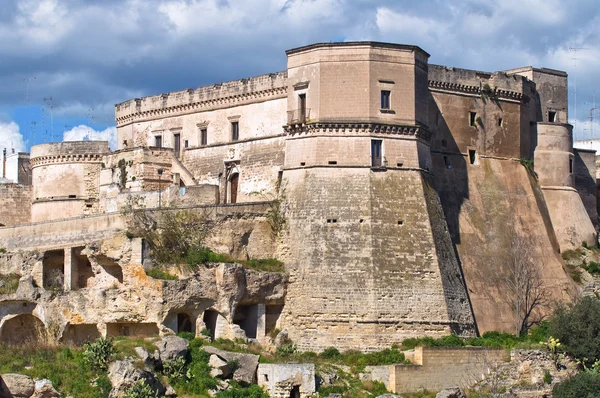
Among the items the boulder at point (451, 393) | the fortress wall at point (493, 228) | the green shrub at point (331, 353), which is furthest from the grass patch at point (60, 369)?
the fortress wall at point (493, 228)

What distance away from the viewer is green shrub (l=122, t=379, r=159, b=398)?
40.2 meters

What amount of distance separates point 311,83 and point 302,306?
8334mm

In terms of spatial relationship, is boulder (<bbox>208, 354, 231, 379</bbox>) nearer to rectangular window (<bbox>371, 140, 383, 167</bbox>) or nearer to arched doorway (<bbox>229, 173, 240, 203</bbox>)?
rectangular window (<bbox>371, 140, 383, 167</bbox>)

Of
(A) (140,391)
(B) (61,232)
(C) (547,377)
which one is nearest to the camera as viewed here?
(A) (140,391)

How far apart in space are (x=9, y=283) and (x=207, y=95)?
12.5 metres

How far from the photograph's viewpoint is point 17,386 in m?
40.8

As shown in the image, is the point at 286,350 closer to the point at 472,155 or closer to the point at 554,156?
the point at 472,155

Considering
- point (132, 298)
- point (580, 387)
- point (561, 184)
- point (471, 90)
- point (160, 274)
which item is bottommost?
point (580, 387)

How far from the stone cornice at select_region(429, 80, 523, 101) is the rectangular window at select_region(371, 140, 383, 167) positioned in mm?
6145

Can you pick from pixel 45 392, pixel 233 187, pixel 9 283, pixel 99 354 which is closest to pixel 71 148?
pixel 233 187

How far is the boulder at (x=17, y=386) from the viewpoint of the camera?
40688 mm

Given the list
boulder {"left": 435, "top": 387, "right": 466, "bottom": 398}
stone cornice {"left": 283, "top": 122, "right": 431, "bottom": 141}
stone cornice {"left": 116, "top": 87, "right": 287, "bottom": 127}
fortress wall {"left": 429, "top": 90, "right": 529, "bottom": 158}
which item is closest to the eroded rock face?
stone cornice {"left": 283, "top": 122, "right": 431, "bottom": 141}

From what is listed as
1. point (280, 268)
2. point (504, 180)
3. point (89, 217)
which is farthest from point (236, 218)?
point (504, 180)

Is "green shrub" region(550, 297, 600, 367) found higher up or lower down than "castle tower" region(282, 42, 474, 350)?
lower down
